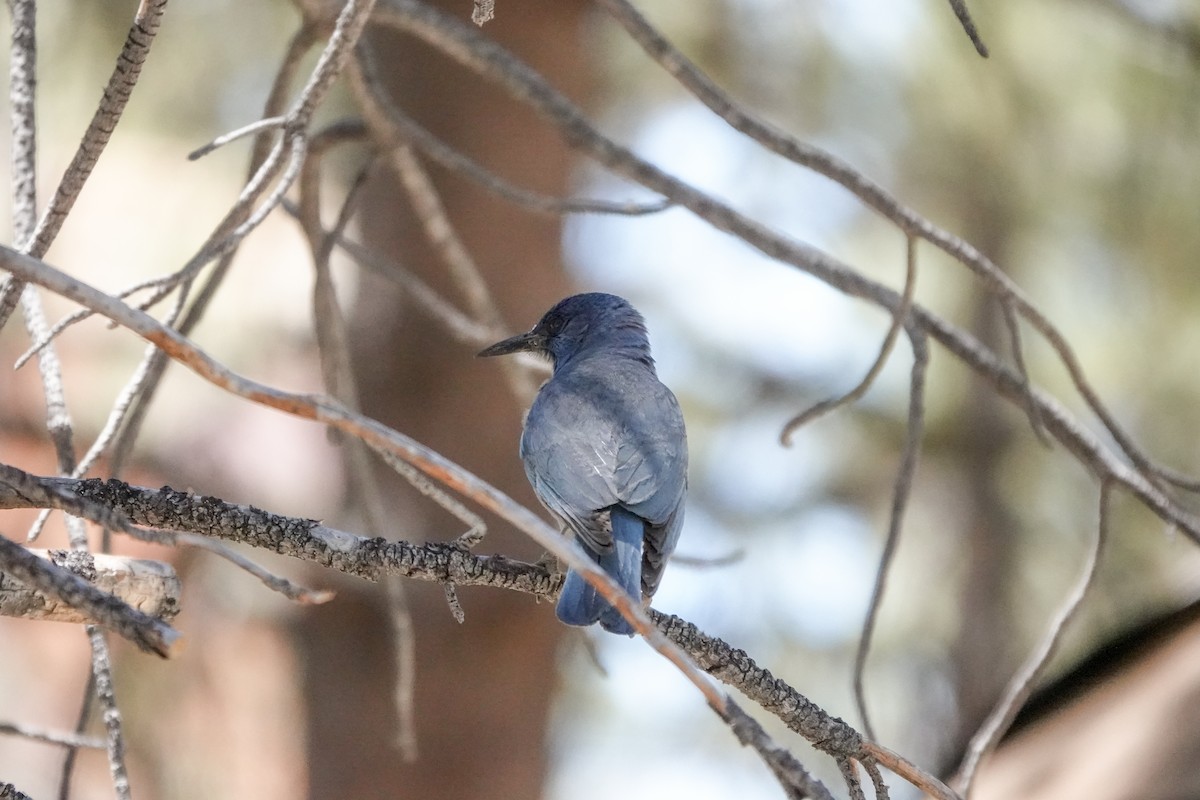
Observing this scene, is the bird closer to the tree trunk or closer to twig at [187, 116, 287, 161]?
twig at [187, 116, 287, 161]

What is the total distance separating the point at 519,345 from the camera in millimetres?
3990

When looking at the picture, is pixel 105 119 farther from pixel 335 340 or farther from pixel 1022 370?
pixel 1022 370

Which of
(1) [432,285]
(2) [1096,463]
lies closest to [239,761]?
(1) [432,285]

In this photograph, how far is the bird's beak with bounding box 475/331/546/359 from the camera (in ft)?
12.2

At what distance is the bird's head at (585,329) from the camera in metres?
4.08

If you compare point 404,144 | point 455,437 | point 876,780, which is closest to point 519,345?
point 404,144

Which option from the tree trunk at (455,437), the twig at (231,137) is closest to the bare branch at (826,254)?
the twig at (231,137)

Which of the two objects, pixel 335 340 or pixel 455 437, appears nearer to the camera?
pixel 335 340

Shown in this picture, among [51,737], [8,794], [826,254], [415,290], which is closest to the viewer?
[8,794]

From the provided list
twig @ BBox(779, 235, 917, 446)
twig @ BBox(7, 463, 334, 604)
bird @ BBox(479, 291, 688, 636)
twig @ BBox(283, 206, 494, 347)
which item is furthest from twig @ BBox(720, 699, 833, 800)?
twig @ BBox(283, 206, 494, 347)

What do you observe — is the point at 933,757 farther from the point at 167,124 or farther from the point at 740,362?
the point at 167,124

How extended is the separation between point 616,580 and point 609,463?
0.59 m

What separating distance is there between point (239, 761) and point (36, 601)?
4.69 m

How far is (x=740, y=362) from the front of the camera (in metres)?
7.46
